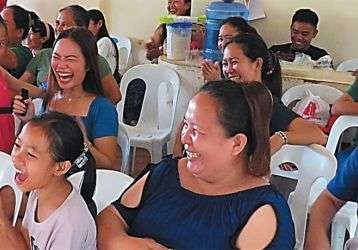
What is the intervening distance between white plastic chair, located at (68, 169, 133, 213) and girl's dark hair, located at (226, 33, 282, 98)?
0.80m

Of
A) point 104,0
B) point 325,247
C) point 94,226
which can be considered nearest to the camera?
point 94,226

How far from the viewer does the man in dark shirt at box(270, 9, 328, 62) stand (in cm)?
387

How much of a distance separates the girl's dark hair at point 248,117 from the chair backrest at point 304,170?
63 cm

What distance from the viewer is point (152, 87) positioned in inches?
137

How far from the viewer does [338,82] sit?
3.36 metres

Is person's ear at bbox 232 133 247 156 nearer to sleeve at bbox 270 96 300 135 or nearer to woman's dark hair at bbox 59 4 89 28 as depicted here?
sleeve at bbox 270 96 300 135

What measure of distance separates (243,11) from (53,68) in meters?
1.65

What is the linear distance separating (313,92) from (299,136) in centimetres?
113

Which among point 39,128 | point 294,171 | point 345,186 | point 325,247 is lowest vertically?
point 294,171

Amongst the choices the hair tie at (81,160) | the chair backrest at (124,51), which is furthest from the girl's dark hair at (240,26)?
the chair backrest at (124,51)

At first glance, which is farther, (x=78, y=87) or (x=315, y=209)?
(x=78, y=87)

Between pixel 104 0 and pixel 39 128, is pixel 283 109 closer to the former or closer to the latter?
pixel 39 128

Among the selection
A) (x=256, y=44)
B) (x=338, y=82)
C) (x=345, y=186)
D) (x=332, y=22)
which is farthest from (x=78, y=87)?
(x=332, y=22)

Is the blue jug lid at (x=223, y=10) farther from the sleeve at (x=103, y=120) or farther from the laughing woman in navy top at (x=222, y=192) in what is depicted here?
the laughing woman in navy top at (x=222, y=192)
